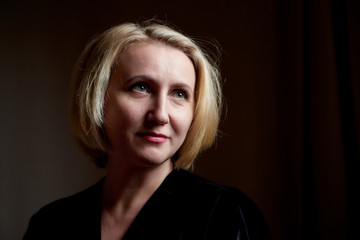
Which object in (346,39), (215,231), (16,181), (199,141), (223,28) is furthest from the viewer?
(16,181)

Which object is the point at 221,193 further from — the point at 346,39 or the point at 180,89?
the point at 346,39

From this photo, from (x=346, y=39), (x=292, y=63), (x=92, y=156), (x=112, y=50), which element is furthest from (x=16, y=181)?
(x=346, y=39)

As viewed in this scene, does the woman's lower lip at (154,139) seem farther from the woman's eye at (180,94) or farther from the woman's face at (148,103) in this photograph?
the woman's eye at (180,94)

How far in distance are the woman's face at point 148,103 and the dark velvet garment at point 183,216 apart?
12 centimetres

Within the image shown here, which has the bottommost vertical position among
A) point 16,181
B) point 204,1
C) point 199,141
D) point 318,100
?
point 16,181

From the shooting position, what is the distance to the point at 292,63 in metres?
1.12

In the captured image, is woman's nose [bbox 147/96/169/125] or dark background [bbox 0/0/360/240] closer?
woman's nose [bbox 147/96/169/125]

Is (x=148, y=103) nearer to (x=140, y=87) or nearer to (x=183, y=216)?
(x=140, y=87)

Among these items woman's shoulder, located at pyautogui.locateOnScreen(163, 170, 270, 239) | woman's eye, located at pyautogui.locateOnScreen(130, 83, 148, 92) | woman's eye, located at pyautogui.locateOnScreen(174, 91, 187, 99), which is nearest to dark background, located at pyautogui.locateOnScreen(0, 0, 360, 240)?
woman's shoulder, located at pyautogui.locateOnScreen(163, 170, 270, 239)

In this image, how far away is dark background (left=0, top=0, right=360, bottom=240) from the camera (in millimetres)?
1011

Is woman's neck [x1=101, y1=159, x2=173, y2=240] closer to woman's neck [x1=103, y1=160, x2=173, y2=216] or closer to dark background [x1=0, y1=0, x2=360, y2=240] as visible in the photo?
woman's neck [x1=103, y1=160, x2=173, y2=216]

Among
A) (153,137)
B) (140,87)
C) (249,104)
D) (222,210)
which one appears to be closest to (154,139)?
(153,137)

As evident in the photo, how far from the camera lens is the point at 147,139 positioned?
74 centimetres

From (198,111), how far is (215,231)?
302mm
